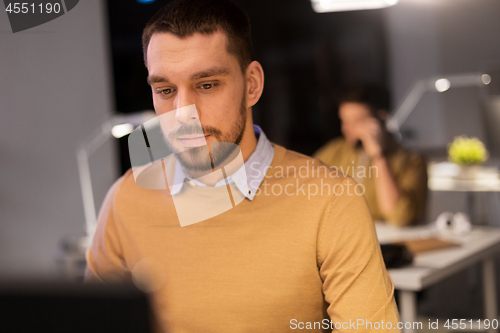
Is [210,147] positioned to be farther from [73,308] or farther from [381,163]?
[381,163]

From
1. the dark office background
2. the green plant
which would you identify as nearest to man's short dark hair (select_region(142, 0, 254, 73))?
the dark office background

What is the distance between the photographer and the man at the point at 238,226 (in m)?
0.82

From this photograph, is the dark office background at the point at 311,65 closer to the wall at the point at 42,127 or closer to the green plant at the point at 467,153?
the green plant at the point at 467,153

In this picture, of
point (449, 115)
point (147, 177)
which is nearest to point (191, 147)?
Result: point (147, 177)

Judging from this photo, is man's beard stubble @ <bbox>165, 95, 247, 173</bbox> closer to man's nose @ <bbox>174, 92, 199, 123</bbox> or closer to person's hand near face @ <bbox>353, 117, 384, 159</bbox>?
man's nose @ <bbox>174, 92, 199, 123</bbox>

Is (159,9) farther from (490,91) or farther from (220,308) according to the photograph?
(490,91)

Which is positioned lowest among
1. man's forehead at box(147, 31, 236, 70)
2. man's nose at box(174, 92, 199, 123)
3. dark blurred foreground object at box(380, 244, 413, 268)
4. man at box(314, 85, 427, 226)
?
dark blurred foreground object at box(380, 244, 413, 268)

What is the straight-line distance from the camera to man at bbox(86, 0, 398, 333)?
820 millimetres

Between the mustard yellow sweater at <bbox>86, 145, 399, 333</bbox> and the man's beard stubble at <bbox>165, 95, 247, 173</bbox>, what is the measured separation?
0.32ft

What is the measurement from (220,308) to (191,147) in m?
0.31

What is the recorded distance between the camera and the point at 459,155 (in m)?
2.74

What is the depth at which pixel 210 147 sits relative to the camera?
0.88 metres

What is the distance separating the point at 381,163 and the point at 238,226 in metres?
1.04

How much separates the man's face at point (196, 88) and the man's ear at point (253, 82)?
0.07 ft
